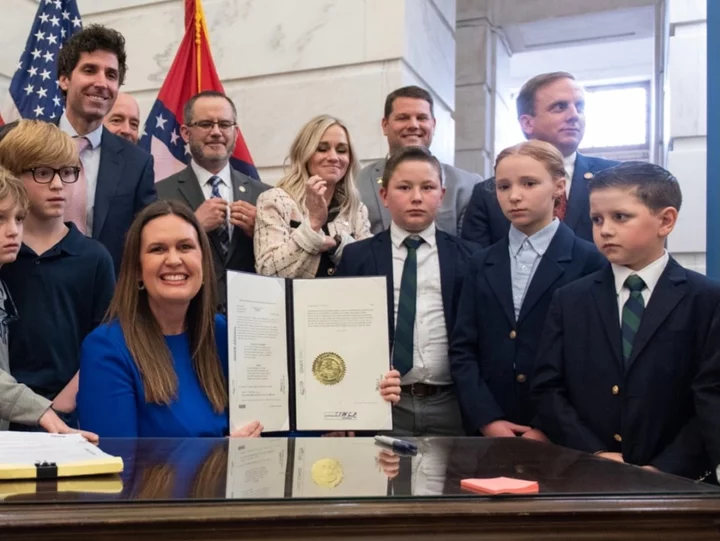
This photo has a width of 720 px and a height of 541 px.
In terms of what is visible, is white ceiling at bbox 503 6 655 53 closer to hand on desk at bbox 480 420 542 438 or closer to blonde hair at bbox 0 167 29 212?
hand on desk at bbox 480 420 542 438

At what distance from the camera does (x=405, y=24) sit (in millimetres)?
5402

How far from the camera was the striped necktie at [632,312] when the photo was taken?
8.77 feet

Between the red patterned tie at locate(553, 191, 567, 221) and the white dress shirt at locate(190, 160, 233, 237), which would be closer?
the red patterned tie at locate(553, 191, 567, 221)

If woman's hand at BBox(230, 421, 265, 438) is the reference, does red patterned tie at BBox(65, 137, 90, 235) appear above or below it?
above

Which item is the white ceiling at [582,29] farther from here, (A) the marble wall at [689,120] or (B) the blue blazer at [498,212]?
(B) the blue blazer at [498,212]

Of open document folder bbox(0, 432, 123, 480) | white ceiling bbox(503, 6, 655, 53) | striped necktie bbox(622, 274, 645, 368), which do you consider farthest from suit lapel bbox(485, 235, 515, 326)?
white ceiling bbox(503, 6, 655, 53)

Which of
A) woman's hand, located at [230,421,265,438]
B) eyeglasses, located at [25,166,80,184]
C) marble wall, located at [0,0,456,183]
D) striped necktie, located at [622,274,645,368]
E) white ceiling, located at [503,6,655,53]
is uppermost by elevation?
white ceiling, located at [503,6,655,53]

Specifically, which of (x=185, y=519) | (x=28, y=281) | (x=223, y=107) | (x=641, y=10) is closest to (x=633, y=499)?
(x=185, y=519)

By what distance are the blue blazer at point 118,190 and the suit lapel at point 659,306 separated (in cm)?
213

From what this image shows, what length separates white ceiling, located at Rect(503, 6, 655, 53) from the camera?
7.91m

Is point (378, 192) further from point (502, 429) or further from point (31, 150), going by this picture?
point (31, 150)

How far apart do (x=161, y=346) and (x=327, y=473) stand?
1129mm

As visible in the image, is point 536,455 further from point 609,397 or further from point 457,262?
point 457,262

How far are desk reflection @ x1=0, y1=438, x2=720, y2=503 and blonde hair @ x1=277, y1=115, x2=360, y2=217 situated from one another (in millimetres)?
1868
